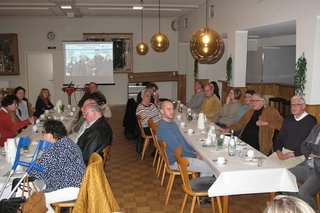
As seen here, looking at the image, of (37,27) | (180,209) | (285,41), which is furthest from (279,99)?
(37,27)

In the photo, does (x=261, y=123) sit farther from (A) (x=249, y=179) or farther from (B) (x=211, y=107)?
(B) (x=211, y=107)

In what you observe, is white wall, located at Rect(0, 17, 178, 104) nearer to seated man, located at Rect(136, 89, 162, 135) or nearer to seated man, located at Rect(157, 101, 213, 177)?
seated man, located at Rect(136, 89, 162, 135)

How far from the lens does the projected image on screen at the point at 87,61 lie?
13227 mm

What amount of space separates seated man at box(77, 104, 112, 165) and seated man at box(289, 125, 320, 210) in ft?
7.54

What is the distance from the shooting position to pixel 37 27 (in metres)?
13.4

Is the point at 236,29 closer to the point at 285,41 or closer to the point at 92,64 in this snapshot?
the point at 285,41

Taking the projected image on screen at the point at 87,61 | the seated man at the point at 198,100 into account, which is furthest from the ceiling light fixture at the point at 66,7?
the seated man at the point at 198,100

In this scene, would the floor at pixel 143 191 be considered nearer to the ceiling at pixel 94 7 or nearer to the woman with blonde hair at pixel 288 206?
the woman with blonde hair at pixel 288 206

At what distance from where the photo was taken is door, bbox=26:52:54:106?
13.7m

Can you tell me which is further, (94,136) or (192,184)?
(94,136)

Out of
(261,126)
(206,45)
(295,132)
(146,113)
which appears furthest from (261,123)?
(146,113)

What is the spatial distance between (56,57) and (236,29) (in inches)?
297

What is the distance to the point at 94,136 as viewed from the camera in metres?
4.40

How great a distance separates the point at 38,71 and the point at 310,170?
11.6 metres
